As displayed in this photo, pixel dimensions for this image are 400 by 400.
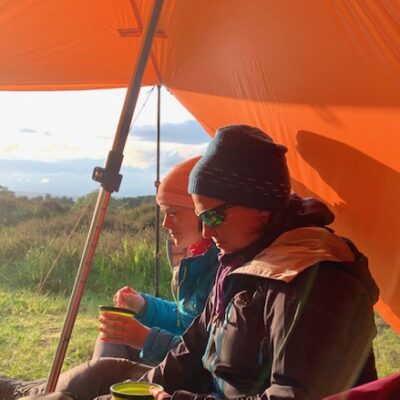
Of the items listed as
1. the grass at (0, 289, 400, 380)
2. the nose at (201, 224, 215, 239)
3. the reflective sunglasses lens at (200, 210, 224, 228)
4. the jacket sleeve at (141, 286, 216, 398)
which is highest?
the reflective sunglasses lens at (200, 210, 224, 228)

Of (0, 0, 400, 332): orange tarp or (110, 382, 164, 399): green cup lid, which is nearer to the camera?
(110, 382, 164, 399): green cup lid

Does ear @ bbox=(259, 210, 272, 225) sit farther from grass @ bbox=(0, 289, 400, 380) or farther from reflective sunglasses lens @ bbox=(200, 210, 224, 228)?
grass @ bbox=(0, 289, 400, 380)

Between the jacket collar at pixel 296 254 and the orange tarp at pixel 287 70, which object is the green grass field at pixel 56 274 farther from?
the jacket collar at pixel 296 254

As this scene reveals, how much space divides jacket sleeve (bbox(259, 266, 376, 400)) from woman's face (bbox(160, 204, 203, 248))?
2.83ft

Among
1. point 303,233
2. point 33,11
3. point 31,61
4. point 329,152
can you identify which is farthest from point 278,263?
point 31,61

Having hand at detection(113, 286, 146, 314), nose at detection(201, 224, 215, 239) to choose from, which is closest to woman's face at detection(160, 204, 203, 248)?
hand at detection(113, 286, 146, 314)

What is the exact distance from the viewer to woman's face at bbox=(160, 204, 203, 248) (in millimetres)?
2197

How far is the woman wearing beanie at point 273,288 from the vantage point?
50.0 inches

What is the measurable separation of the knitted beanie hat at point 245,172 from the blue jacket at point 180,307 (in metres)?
0.60

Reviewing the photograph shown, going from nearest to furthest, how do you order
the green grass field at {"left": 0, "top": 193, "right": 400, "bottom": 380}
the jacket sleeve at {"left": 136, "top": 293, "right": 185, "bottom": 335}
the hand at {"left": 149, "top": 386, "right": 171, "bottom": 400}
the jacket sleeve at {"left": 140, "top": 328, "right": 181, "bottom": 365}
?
1. the hand at {"left": 149, "top": 386, "right": 171, "bottom": 400}
2. the jacket sleeve at {"left": 140, "top": 328, "right": 181, "bottom": 365}
3. the jacket sleeve at {"left": 136, "top": 293, "right": 185, "bottom": 335}
4. the green grass field at {"left": 0, "top": 193, "right": 400, "bottom": 380}

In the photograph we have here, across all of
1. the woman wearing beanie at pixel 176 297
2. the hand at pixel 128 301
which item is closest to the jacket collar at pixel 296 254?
the woman wearing beanie at pixel 176 297

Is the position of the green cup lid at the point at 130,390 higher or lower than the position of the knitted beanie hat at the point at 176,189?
lower

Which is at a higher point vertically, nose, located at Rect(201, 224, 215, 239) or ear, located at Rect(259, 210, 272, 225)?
ear, located at Rect(259, 210, 272, 225)

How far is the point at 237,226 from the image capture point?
1.55 metres
